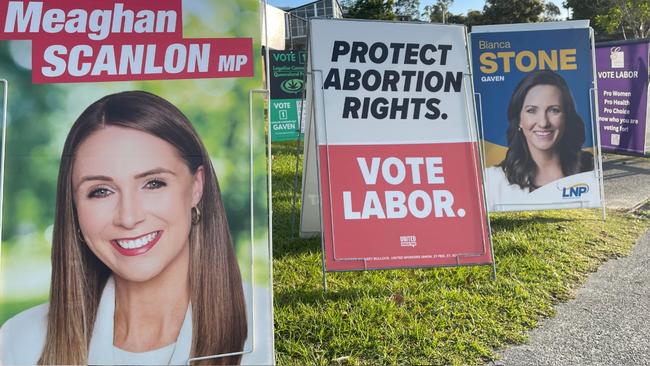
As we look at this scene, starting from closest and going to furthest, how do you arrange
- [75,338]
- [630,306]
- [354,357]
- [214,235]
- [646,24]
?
[75,338]
[214,235]
[354,357]
[630,306]
[646,24]

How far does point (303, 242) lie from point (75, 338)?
2.59 meters

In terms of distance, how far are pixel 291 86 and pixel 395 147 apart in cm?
653

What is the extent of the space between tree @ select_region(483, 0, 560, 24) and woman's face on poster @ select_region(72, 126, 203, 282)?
34.9 meters

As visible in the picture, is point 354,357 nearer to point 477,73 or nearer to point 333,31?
point 333,31

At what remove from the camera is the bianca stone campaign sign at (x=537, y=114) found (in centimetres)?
523

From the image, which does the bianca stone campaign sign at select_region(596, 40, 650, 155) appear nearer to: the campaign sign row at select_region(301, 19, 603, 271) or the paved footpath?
the paved footpath

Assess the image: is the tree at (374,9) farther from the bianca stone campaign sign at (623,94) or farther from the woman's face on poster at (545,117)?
the woman's face on poster at (545,117)

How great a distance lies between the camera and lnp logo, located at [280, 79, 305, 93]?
32.1 feet

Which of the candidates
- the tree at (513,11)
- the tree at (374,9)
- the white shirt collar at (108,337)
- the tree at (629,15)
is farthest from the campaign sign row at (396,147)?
the tree at (513,11)

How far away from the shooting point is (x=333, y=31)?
363 centimetres

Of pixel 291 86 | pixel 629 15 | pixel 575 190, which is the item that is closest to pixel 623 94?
pixel 575 190

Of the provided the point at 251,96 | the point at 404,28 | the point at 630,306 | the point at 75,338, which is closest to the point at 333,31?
the point at 404,28

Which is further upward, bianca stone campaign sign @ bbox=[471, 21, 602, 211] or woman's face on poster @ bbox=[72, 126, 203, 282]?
bianca stone campaign sign @ bbox=[471, 21, 602, 211]

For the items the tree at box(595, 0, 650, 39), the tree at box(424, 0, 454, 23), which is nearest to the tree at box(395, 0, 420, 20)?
the tree at box(424, 0, 454, 23)
